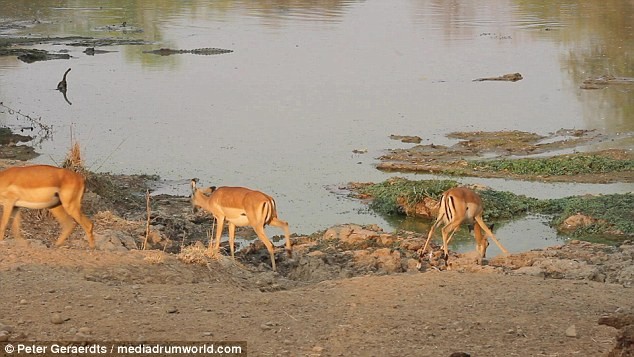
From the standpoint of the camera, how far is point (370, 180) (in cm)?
1866

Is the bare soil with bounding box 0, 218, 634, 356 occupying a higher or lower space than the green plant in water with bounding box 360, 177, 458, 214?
higher

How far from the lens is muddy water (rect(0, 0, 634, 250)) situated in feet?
65.9

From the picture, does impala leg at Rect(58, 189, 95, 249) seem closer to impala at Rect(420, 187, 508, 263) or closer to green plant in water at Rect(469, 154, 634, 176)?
impala at Rect(420, 187, 508, 263)

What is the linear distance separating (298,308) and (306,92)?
21.7m

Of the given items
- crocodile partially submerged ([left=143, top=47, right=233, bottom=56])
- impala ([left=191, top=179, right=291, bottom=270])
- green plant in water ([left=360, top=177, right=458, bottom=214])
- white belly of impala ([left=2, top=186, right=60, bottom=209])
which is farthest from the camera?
crocodile partially submerged ([left=143, top=47, right=233, bottom=56])

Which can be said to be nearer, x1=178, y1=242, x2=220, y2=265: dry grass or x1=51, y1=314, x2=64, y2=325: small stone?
x1=51, y1=314, x2=64, y2=325: small stone

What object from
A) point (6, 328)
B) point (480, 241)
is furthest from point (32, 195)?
point (480, 241)

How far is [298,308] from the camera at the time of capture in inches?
326

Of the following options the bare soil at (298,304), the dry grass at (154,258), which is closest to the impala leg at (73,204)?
the bare soil at (298,304)

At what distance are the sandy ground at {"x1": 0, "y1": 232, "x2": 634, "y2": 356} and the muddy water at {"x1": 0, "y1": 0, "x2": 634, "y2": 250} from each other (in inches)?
240

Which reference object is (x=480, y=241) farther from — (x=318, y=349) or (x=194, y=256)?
(x=318, y=349)

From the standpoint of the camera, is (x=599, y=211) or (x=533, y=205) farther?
(x=533, y=205)

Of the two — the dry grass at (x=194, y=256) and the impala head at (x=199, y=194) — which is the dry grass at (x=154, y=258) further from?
the impala head at (x=199, y=194)

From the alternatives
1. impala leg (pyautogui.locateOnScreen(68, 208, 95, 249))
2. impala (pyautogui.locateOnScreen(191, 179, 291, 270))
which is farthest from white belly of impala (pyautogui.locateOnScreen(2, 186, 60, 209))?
impala (pyautogui.locateOnScreen(191, 179, 291, 270))
